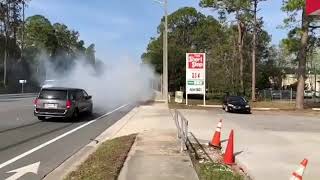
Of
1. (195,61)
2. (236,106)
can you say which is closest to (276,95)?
(195,61)

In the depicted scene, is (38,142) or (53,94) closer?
(38,142)

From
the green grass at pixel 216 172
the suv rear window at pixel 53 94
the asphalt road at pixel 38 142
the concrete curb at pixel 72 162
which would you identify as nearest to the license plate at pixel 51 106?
the suv rear window at pixel 53 94

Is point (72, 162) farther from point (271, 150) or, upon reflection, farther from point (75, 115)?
point (75, 115)

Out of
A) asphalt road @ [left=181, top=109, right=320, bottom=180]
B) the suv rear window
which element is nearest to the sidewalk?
asphalt road @ [left=181, top=109, right=320, bottom=180]

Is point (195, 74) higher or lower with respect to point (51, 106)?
higher

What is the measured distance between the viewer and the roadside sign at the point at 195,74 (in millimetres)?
45031

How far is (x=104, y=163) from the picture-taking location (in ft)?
39.7

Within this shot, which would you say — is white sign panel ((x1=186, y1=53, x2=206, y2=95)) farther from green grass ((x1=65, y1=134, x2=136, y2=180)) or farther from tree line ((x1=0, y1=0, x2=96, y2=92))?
tree line ((x1=0, y1=0, x2=96, y2=92))

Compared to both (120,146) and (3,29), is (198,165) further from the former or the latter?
(3,29)

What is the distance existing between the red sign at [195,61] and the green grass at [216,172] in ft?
109

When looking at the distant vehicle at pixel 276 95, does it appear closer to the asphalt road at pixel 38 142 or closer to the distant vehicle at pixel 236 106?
the distant vehicle at pixel 236 106

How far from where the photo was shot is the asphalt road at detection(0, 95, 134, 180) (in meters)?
12.2

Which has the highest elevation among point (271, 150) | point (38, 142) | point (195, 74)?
point (195, 74)

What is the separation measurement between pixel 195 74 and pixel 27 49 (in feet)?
269
